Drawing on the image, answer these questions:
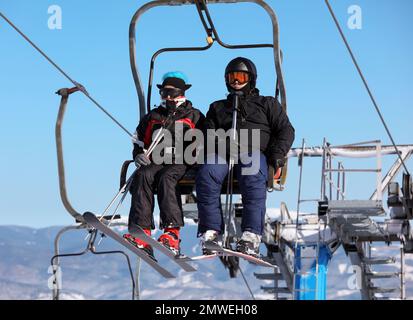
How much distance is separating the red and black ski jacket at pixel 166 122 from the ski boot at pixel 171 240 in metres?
0.81

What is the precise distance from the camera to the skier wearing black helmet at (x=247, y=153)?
9703 mm

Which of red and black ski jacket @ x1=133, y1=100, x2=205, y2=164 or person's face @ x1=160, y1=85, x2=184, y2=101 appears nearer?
red and black ski jacket @ x1=133, y1=100, x2=205, y2=164

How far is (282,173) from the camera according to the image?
10.5 metres

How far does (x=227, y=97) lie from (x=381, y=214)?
26.8 feet

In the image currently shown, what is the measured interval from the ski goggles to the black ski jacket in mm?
148

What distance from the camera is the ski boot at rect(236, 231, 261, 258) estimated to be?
9555 mm

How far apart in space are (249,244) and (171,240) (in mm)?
701

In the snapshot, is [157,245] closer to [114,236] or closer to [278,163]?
[114,236]

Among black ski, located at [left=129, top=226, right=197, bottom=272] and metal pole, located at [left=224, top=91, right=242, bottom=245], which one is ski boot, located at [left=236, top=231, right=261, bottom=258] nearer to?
metal pole, located at [left=224, top=91, right=242, bottom=245]

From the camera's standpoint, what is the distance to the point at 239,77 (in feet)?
32.9

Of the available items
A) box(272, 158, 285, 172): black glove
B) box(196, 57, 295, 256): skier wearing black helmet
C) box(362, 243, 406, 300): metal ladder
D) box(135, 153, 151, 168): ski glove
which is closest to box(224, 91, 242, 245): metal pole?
box(196, 57, 295, 256): skier wearing black helmet
